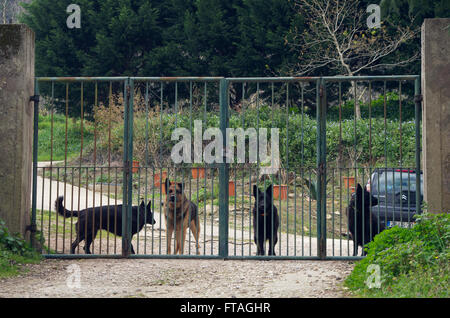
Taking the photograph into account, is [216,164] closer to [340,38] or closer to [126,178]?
[126,178]

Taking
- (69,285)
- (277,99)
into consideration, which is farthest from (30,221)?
(277,99)

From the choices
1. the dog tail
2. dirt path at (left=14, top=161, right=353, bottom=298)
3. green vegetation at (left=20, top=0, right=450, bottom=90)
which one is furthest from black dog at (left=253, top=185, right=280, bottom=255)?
green vegetation at (left=20, top=0, right=450, bottom=90)

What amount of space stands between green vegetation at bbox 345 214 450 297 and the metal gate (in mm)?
1222

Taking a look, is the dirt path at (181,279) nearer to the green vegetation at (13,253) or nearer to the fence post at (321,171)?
the green vegetation at (13,253)

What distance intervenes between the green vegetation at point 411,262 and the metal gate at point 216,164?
4.01 ft

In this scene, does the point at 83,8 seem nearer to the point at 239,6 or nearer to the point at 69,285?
the point at 239,6

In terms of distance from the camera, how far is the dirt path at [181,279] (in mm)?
6039

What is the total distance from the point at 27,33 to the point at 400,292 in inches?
237

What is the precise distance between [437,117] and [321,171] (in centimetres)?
172

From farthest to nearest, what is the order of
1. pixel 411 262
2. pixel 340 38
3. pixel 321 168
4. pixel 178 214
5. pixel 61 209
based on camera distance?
pixel 340 38 → pixel 178 214 → pixel 61 209 → pixel 321 168 → pixel 411 262

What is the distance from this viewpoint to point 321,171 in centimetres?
789

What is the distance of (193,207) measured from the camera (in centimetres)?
949

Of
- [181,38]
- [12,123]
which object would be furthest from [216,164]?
[181,38]

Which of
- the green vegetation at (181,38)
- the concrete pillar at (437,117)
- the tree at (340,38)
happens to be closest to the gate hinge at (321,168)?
the concrete pillar at (437,117)
